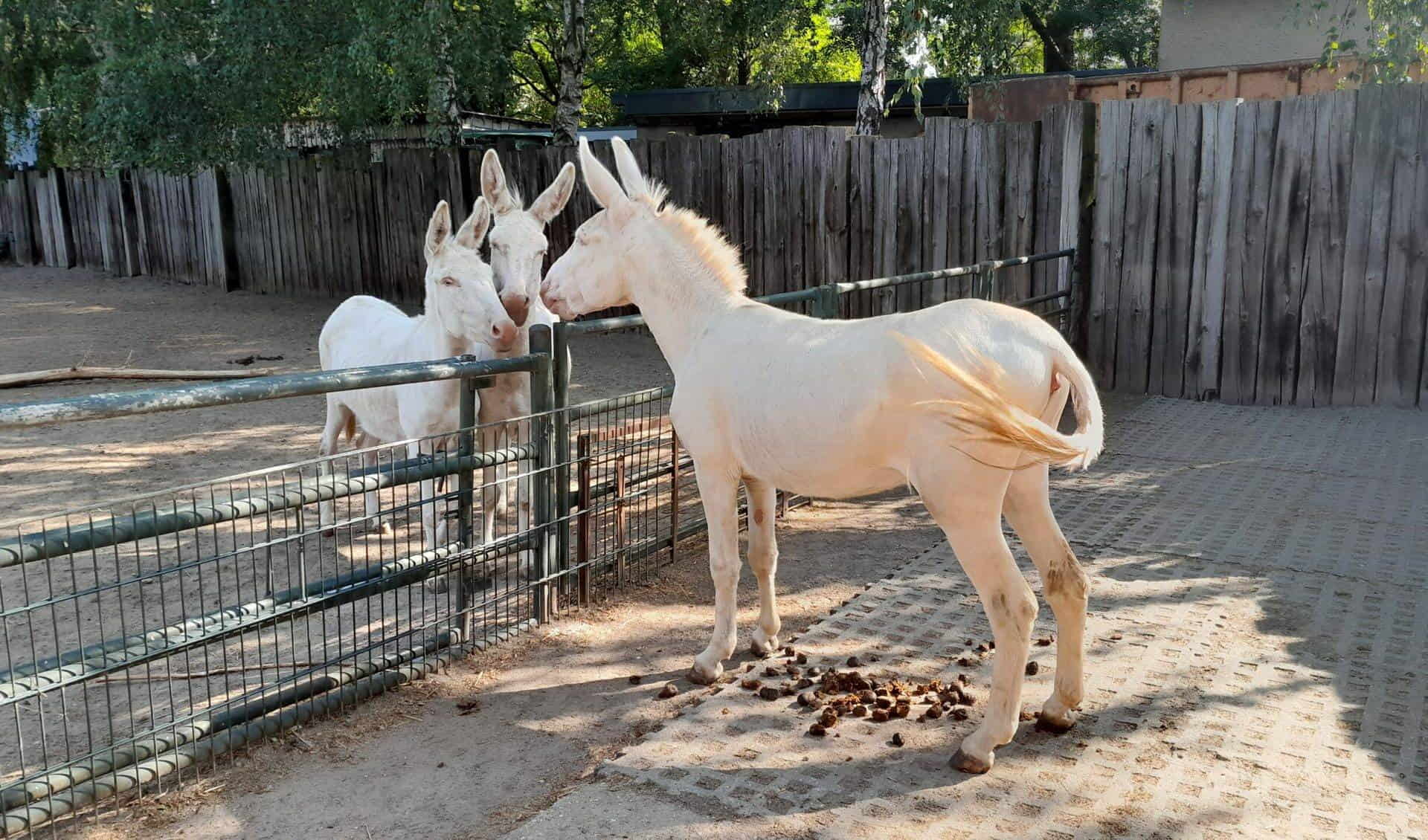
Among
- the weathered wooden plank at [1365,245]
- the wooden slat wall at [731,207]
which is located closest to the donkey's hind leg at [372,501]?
the wooden slat wall at [731,207]

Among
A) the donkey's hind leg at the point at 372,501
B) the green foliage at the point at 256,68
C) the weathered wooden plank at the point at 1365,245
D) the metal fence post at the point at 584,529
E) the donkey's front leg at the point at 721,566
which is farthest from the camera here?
the green foliage at the point at 256,68

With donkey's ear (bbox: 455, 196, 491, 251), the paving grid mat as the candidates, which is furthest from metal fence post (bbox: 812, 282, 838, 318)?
donkey's ear (bbox: 455, 196, 491, 251)

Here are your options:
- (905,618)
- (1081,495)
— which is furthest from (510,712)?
(1081,495)

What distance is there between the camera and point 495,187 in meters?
6.06

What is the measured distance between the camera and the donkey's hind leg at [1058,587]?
3.62 m

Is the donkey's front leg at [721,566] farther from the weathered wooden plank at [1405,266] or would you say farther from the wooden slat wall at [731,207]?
the weathered wooden plank at [1405,266]

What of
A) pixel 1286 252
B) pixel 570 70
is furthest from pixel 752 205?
pixel 1286 252

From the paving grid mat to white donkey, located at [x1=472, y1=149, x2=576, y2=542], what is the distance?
1794 mm

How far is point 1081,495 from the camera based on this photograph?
6445 millimetres

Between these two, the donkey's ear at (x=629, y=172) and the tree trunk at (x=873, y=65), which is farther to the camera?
the tree trunk at (x=873, y=65)

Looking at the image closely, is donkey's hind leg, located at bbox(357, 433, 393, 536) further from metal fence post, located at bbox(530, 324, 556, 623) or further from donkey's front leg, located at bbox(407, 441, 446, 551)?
metal fence post, located at bbox(530, 324, 556, 623)

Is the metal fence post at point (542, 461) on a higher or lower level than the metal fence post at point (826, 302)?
lower

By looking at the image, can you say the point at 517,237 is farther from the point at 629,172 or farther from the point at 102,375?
the point at 102,375

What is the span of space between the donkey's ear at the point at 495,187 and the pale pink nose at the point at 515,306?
2.32ft
